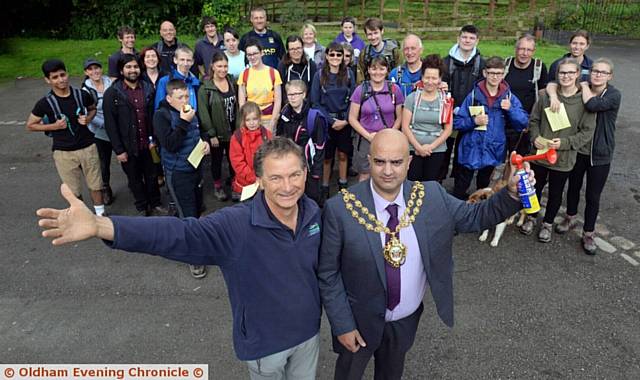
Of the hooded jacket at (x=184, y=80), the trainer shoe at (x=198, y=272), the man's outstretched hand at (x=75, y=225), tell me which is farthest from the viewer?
the hooded jacket at (x=184, y=80)

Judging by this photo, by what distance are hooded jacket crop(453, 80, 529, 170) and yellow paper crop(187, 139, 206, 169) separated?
9.94ft

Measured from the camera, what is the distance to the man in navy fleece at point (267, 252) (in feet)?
7.64

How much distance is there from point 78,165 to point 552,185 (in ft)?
19.1

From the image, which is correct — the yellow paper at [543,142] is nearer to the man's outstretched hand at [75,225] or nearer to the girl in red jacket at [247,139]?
the girl in red jacket at [247,139]

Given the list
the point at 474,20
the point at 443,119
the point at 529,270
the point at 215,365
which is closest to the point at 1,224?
the point at 215,365

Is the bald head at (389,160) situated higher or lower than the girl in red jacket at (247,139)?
higher

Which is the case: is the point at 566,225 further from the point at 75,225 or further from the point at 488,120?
the point at 75,225

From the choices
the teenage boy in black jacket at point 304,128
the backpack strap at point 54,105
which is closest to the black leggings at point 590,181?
the teenage boy in black jacket at point 304,128

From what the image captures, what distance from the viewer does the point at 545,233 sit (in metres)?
5.59

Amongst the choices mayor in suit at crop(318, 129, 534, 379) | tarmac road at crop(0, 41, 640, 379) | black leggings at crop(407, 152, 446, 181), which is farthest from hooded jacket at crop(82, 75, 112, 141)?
mayor in suit at crop(318, 129, 534, 379)

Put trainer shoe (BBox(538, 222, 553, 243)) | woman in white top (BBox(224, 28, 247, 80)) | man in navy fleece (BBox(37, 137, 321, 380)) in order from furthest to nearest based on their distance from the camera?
woman in white top (BBox(224, 28, 247, 80)) → trainer shoe (BBox(538, 222, 553, 243)) → man in navy fleece (BBox(37, 137, 321, 380))

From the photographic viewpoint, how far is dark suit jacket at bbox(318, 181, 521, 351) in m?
2.65

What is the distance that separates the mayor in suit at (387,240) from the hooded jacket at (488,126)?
308 cm

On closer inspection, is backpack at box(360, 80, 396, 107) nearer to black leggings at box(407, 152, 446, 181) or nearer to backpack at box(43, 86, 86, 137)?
black leggings at box(407, 152, 446, 181)
